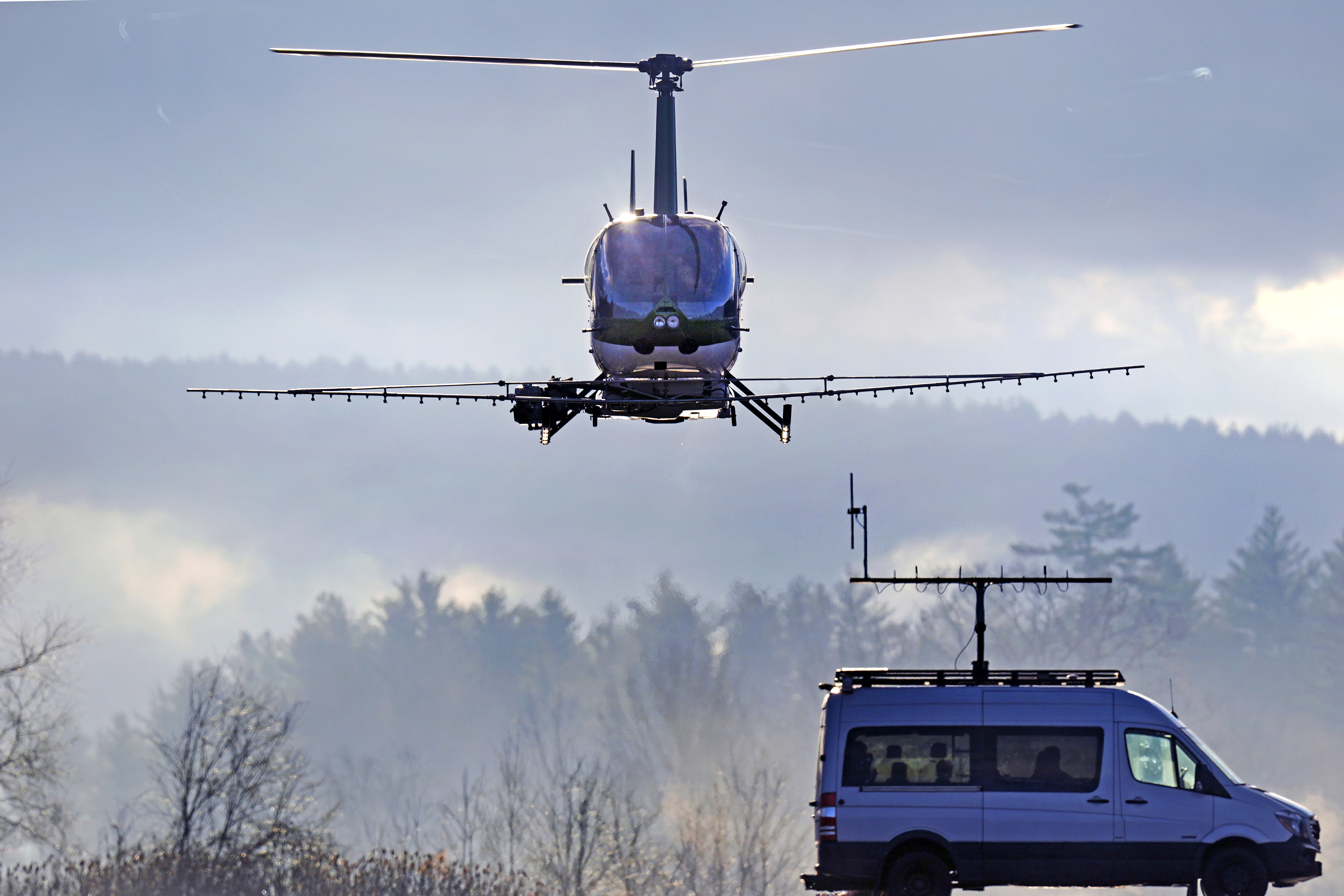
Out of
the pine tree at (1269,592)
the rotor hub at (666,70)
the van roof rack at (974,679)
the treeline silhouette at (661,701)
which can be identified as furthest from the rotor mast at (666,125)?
the pine tree at (1269,592)

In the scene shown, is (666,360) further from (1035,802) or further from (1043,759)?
(1035,802)

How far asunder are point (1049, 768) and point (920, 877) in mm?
2104

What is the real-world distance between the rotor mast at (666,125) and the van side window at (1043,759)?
14.3 metres

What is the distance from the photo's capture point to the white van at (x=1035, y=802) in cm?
2084

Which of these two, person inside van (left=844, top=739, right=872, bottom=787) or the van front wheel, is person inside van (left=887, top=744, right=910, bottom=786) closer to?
person inside van (left=844, top=739, right=872, bottom=787)

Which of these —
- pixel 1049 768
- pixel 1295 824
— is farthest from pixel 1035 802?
pixel 1295 824

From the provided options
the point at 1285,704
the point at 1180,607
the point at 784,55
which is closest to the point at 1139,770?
the point at 784,55

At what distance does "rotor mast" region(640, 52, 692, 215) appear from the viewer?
1298 inches

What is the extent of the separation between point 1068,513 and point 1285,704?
23531 mm

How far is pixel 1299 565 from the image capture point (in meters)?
148

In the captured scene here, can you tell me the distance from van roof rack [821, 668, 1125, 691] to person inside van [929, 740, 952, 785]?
779 mm

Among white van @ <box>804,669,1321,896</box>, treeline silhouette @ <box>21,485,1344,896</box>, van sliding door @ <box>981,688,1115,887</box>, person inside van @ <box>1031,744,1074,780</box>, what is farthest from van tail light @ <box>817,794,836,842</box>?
treeline silhouette @ <box>21,485,1344,896</box>

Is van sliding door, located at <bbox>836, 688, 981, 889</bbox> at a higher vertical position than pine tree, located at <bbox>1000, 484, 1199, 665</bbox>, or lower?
lower

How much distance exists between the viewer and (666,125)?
33.9 m
